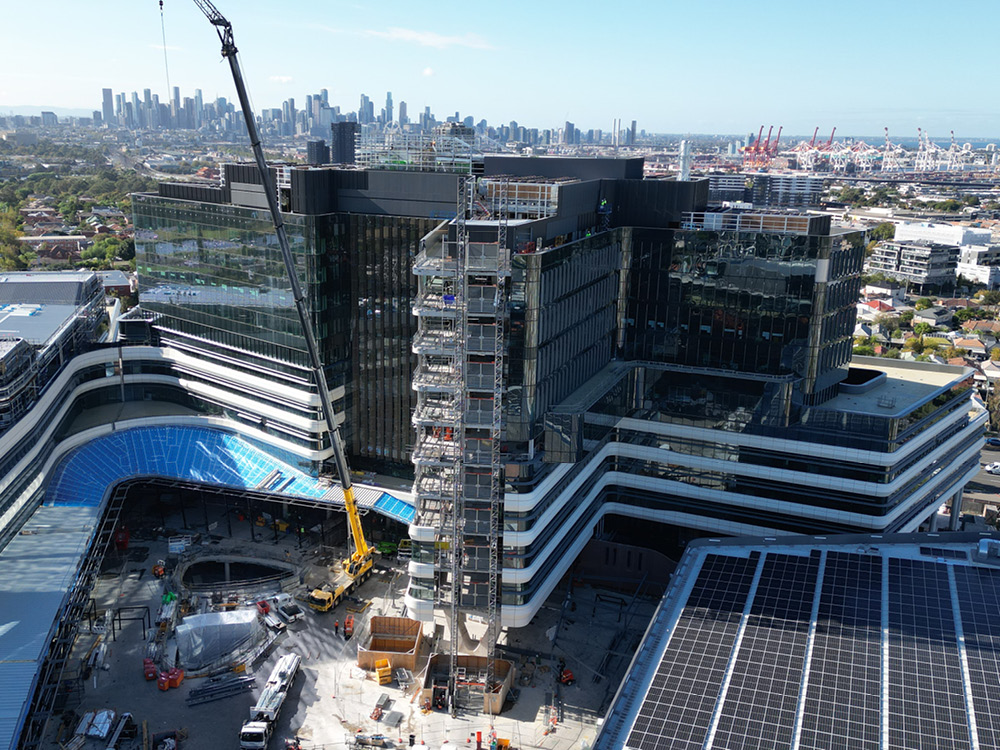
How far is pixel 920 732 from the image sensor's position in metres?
38.5

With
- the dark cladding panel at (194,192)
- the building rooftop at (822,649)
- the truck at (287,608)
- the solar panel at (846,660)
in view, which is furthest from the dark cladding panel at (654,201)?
the truck at (287,608)

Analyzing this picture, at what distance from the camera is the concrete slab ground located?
5000cm

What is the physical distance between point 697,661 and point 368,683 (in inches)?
852

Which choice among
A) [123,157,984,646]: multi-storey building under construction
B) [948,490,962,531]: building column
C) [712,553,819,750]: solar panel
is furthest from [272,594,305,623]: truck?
[948,490,962,531]: building column

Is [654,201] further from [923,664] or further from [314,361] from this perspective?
[923,664]

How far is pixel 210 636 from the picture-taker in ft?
183

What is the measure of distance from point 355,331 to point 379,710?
3160 cm

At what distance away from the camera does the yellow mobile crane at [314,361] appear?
5953 cm

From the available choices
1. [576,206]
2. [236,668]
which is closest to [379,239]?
[576,206]

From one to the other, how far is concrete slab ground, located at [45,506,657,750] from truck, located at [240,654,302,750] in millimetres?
926

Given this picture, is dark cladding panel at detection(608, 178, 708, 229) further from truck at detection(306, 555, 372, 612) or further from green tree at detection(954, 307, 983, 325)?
green tree at detection(954, 307, 983, 325)

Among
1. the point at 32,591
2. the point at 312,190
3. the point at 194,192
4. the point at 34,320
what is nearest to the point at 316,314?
the point at 312,190

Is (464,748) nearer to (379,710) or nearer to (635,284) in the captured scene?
(379,710)

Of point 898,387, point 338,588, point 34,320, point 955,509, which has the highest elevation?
point 34,320
